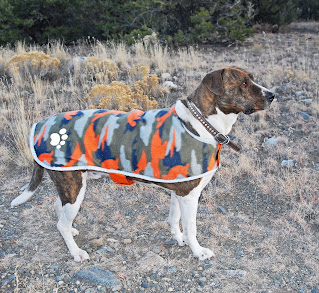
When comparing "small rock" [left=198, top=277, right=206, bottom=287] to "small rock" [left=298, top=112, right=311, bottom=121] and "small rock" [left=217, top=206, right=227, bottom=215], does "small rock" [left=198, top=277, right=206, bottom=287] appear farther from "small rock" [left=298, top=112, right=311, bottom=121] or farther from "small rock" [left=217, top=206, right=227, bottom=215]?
"small rock" [left=298, top=112, right=311, bottom=121]

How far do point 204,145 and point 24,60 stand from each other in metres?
6.55

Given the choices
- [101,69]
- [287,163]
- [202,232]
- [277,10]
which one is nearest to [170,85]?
[101,69]

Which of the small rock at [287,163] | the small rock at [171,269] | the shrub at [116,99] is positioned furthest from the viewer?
the shrub at [116,99]

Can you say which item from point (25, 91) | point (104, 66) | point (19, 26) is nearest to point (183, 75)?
point (104, 66)

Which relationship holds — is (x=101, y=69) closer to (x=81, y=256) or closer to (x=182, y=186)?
(x=81, y=256)

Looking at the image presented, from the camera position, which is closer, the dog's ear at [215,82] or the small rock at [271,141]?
the dog's ear at [215,82]

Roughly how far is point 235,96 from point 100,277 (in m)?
1.89

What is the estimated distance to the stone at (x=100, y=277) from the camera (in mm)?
3230

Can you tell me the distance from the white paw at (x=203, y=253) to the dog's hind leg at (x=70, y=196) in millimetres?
1002

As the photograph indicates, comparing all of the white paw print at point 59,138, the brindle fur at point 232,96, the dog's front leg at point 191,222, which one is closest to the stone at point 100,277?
the dog's front leg at point 191,222

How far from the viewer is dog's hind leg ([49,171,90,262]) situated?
10.8 ft

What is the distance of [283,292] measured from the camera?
312 cm

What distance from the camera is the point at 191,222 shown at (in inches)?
134

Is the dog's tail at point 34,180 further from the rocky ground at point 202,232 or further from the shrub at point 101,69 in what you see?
the shrub at point 101,69
